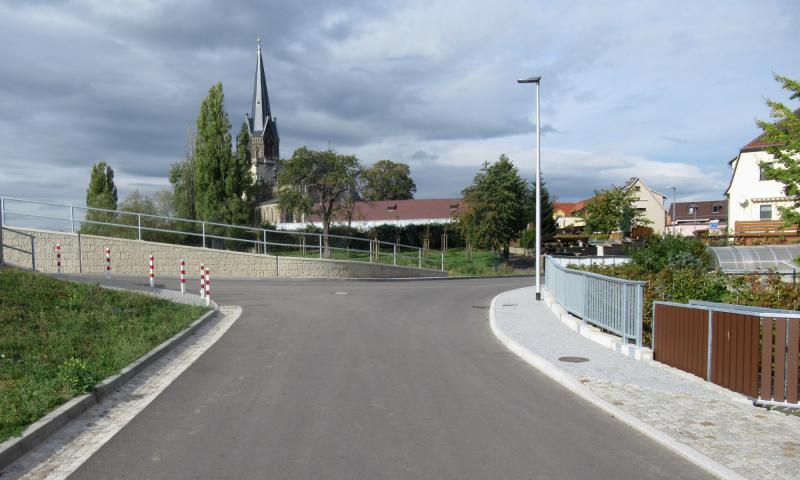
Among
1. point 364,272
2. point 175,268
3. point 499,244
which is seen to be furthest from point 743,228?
point 175,268

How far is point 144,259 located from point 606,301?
21.7 meters

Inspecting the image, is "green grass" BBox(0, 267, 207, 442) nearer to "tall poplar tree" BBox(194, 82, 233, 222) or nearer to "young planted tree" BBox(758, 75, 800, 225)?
"young planted tree" BBox(758, 75, 800, 225)

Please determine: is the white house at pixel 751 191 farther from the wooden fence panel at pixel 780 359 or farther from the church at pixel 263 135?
the church at pixel 263 135

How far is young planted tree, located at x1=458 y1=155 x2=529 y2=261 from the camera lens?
134 feet

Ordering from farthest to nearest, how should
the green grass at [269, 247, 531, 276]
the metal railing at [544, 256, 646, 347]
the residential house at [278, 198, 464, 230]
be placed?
the residential house at [278, 198, 464, 230] → the green grass at [269, 247, 531, 276] → the metal railing at [544, 256, 646, 347]

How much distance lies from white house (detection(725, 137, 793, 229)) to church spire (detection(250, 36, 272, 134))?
69571 mm

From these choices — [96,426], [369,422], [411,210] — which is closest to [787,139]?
[369,422]

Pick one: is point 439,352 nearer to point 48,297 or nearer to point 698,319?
point 698,319

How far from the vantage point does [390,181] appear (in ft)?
328

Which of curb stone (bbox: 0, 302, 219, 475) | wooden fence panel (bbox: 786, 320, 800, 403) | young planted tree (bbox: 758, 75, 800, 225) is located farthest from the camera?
young planted tree (bbox: 758, 75, 800, 225)

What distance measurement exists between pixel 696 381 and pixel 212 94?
1565 inches

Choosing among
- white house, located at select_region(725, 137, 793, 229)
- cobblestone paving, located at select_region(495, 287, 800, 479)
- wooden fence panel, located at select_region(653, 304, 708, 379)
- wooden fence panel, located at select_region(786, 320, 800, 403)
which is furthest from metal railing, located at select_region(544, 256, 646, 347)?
white house, located at select_region(725, 137, 793, 229)

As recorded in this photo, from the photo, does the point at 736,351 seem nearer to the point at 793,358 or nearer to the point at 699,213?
the point at 793,358

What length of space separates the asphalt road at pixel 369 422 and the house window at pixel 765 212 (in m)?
39.9
